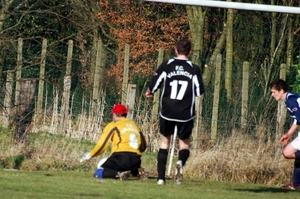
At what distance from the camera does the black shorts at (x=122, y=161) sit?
43.4 feet

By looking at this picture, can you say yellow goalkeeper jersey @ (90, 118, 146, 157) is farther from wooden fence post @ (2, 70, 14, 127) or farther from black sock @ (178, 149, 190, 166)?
wooden fence post @ (2, 70, 14, 127)

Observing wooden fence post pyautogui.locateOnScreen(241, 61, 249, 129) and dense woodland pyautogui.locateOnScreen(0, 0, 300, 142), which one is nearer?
wooden fence post pyautogui.locateOnScreen(241, 61, 249, 129)

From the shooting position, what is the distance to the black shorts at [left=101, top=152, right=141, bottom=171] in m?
13.2

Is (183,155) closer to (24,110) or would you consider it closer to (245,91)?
(245,91)

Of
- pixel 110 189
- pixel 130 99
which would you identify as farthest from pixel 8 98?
pixel 110 189

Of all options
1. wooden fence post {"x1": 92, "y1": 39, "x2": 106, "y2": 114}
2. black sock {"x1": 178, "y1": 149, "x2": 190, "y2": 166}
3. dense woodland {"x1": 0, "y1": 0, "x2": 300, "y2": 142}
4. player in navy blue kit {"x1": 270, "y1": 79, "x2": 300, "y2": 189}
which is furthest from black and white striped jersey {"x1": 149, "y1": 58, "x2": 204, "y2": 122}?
wooden fence post {"x1": 92, "y1": 39, "x2": 106, "y2": 114}

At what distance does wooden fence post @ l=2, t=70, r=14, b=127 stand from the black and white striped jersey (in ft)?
16.7

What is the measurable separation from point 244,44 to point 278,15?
6.58 feet

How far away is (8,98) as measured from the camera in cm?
1677

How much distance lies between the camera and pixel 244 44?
22.6 m

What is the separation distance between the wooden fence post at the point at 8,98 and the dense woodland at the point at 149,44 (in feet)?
0.39

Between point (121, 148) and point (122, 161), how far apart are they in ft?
0.66

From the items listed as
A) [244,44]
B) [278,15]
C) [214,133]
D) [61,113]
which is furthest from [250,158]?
[278,15]

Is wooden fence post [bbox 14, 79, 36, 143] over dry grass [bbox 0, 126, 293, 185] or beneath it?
over
